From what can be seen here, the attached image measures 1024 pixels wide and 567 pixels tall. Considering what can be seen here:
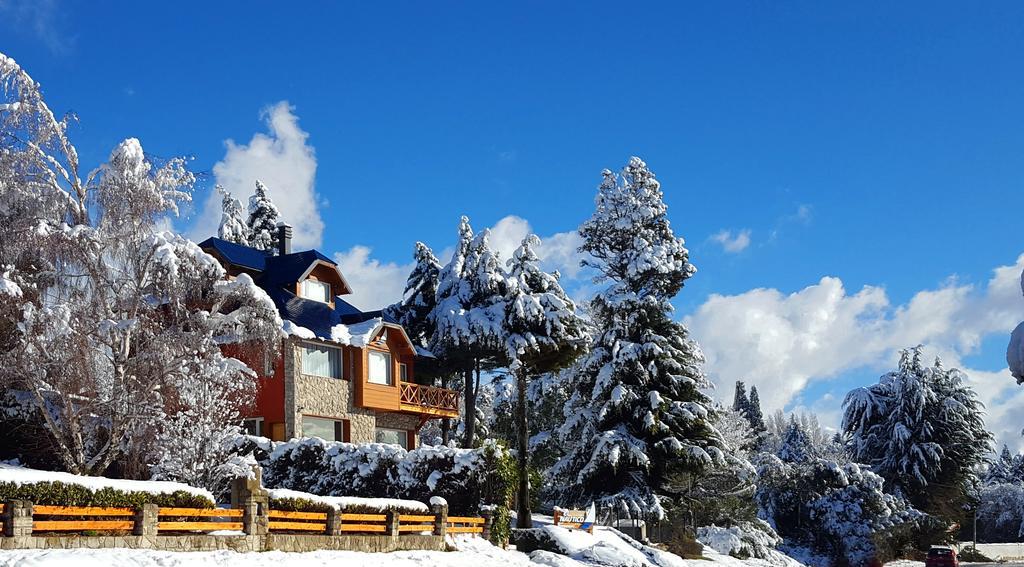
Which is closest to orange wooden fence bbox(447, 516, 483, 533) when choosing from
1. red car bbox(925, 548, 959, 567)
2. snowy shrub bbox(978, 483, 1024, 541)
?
red car bbox(925, 548, 959, 567)

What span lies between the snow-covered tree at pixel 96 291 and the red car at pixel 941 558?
93.9 feet

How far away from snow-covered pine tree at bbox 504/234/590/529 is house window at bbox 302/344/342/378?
6.43 m

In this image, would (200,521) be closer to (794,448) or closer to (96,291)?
(96,291)

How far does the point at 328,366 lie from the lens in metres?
36.2

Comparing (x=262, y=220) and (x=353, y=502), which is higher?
(x=262, y=220)

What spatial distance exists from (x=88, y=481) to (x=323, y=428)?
18141 mm

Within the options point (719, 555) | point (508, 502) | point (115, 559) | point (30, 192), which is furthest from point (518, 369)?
point (115, 559)

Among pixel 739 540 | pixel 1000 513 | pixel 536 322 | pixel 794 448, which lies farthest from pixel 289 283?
pixel 1000 513

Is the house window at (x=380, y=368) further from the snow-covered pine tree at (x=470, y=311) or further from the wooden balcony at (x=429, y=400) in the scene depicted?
the snow-covered pine tree at (x=470, y=311)

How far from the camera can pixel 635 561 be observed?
98.9 feet

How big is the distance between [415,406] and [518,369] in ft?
15.7

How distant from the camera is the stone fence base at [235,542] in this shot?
53.3 ft

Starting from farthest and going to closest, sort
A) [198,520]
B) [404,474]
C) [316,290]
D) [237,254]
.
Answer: [316,290] < [237,254] < [404,474] < [198,520]

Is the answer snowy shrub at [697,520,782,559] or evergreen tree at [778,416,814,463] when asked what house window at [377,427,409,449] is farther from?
evergreen tree at [778,416,814,463]
